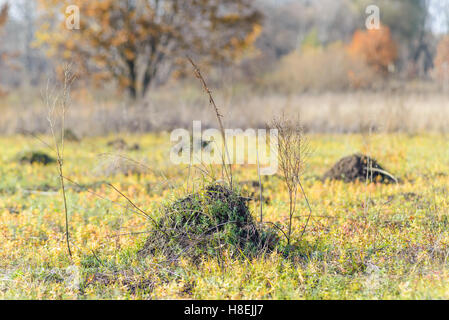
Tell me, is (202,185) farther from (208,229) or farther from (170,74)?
(170,74)

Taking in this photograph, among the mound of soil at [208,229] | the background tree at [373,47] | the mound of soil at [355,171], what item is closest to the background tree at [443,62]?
the mound of soil at [355,171]

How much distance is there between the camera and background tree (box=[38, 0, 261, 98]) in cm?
1527

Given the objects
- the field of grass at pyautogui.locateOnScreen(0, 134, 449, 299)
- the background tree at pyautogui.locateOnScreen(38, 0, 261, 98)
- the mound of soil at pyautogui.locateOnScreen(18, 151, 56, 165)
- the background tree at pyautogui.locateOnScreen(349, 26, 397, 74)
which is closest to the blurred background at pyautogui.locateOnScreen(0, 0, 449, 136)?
the background tree at pyautogui.locateOnScreen(38, 0, 261, 98)

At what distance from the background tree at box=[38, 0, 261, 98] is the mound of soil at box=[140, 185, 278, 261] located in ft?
39.1

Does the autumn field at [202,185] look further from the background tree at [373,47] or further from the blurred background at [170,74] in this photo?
the background tree at [373,47]

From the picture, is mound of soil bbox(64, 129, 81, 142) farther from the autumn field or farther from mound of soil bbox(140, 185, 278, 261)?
mound of soil bbox(140, 185, 278, 261)

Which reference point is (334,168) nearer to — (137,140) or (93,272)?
(93,272)

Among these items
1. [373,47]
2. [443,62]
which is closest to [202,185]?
[443,62]

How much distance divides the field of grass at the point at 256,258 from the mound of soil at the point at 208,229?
134 mm

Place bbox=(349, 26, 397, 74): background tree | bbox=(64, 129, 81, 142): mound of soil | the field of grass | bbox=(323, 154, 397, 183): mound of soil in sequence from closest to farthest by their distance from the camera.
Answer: the field of grass
bbox=(323, 154, 397, 183): mound of soil
bbox=(64, 129, 81, 142): mound of soil
bbox=(349, 26, 397, 74): background tree

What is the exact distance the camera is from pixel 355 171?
721 cm
